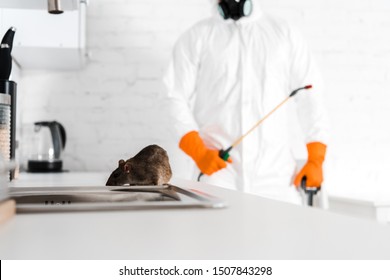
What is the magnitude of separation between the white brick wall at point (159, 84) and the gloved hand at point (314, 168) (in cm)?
57

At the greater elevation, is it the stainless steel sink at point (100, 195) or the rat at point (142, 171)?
the rat at point (142, 171)

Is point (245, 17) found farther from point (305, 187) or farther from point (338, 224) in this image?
point (338, 224)

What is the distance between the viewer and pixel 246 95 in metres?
2.23

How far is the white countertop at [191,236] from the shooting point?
0.37 meters

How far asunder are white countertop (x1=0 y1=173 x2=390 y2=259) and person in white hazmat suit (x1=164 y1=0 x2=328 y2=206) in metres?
1.56

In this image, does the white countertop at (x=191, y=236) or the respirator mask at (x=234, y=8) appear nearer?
the white countertop at (x=191, y=236)

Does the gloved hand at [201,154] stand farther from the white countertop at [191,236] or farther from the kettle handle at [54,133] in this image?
the white countertop at [191,236]

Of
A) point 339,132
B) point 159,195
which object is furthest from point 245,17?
point 159,195

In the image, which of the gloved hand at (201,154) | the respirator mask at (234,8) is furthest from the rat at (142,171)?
the respirator mask at (234,8)

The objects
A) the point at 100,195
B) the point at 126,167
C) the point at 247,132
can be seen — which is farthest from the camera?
the point at 247,132

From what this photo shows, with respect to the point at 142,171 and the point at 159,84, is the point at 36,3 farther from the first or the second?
the point at 159,84

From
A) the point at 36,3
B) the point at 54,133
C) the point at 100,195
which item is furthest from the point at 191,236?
the point at 54,133

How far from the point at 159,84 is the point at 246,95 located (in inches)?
23.3

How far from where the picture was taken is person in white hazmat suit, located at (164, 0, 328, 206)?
7.17ft
